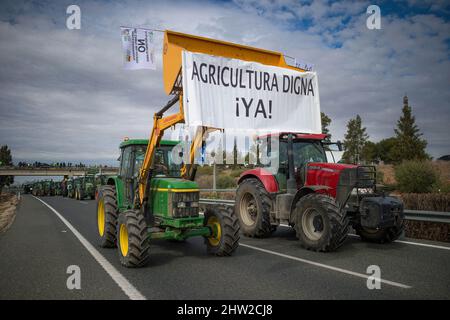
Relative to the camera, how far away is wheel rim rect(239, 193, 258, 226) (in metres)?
9.84

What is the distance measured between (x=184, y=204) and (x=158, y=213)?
71 centimetres

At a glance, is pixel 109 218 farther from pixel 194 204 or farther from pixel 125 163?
pixel 194 204

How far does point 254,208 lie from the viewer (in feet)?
32.2

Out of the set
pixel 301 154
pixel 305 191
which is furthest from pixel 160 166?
pixel 301 154

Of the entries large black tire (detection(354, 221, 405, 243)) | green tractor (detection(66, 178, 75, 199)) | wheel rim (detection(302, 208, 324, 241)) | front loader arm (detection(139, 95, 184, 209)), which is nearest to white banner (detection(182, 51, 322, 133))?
front loader arm (detection(139, 95, 184, 209))

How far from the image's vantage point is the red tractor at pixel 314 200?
24.0 feet

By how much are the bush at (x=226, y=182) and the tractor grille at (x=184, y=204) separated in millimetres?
24066

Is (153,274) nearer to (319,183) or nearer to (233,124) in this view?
(233,124)

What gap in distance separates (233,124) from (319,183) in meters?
2.84

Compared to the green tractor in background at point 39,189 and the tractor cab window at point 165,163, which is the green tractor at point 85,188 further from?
the tractor cab window at point 165,163

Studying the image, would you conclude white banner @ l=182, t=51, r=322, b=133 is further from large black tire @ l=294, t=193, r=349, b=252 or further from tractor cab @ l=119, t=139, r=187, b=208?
tractor cab @ l=119, t=139, r=187, b=208

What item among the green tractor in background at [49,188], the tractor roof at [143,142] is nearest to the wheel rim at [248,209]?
the tractor roof at [143,142]

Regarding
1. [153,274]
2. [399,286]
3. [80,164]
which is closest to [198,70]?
[153,274]
